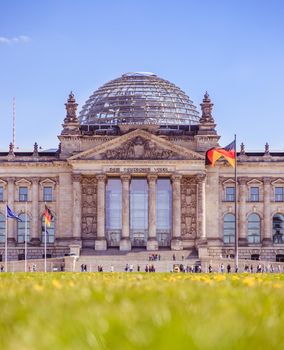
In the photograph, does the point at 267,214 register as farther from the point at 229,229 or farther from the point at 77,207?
the point at 77,207

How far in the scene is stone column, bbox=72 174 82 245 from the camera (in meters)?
111

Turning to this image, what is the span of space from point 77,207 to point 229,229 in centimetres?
2026

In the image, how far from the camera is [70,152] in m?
113

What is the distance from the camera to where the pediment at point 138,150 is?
110312mm

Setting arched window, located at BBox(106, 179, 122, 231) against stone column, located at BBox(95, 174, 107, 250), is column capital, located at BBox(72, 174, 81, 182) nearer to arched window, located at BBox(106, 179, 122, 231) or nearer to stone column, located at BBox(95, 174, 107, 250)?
stone column, located at BBox(95, 174, 107, 250)

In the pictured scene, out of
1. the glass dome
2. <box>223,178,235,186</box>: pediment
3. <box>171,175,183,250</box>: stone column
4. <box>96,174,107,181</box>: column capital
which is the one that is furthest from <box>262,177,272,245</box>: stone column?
<box>96,174,107,181</box>: column capital

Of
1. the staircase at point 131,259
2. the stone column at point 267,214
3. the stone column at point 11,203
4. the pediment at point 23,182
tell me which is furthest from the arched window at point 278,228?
the stone column at point 11,203

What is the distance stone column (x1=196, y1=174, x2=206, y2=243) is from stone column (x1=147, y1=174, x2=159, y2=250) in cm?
565

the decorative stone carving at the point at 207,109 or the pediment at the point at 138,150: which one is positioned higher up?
the decorative stone carving at the point at 207,109

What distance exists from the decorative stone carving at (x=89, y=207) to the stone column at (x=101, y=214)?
152cm

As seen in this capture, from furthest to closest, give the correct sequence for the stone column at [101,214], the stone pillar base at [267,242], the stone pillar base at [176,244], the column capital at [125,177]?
the stone pillar base at [267,242] → the column capital at [125,177] → the stone column at [101,214] → the stone pillar base at [176,244]

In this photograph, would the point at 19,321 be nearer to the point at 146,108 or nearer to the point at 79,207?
the point at 79,207

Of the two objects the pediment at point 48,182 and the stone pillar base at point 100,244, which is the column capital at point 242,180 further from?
the pediment at point 48,182

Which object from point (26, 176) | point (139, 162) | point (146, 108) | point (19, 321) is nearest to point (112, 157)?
point (139, 162)
